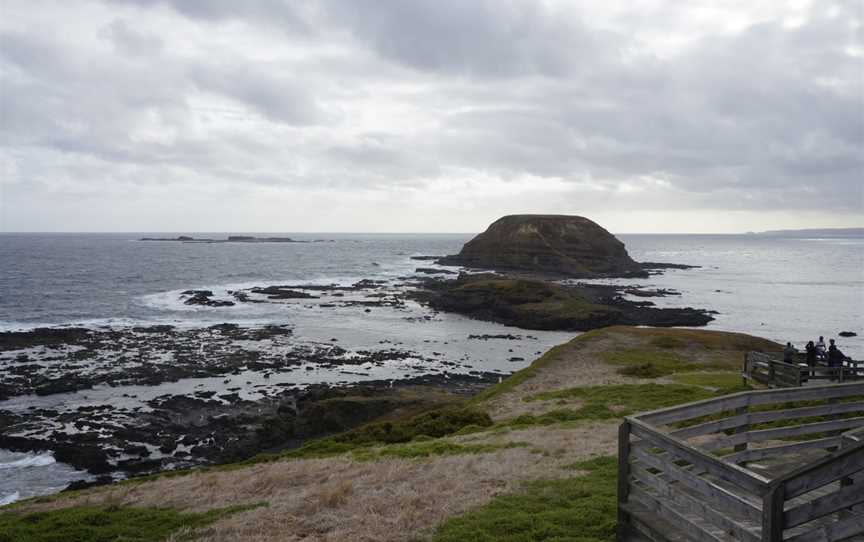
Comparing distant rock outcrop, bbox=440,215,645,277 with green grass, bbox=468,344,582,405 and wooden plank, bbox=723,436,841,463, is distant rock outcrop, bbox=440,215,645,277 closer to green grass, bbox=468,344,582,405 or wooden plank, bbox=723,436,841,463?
green grass, bbox=468,344,582,405

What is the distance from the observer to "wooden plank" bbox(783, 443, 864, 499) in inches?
195

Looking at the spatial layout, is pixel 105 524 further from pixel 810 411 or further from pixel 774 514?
pixel 810 411

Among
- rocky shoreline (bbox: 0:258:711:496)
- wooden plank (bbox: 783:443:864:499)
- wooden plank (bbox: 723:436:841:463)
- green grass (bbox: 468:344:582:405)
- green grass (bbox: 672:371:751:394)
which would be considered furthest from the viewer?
green grass (bbox: 468:344:582:405)

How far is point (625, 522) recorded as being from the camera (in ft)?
26.1

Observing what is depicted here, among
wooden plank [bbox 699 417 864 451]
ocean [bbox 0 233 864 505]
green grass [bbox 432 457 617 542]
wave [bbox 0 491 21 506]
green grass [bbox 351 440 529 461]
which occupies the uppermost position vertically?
wooden plank [bbox 699 417 864 451]

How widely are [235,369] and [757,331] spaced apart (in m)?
54.2

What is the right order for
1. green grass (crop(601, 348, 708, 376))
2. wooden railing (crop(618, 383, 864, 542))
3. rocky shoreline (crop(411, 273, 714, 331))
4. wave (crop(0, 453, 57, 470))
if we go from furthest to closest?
rocky shoreline (crop(411, 273, 714, 331)) → green grass (crop(601, 348, 708, 376)) → wave (crop(0, 453, 57, 470)) → wooden railing (crop(618, 383, 864, 542))

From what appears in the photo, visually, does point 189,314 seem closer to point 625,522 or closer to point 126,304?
point 126,304

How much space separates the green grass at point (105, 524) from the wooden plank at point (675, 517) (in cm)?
857

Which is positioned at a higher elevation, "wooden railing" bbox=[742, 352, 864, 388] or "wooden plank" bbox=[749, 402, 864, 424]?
"wooden plank" bbox=[749, 402, 864, 424]

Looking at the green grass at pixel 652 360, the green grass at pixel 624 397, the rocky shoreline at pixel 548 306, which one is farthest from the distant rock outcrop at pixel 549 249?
the green grass at pixel 624 397

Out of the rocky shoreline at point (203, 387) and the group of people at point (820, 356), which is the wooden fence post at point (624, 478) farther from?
the rocky shoreline at point (203, 387)

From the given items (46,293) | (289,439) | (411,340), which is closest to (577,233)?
(411,340)

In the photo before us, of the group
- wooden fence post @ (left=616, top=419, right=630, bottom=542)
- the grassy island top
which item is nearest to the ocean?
Answer: the grassy island top
